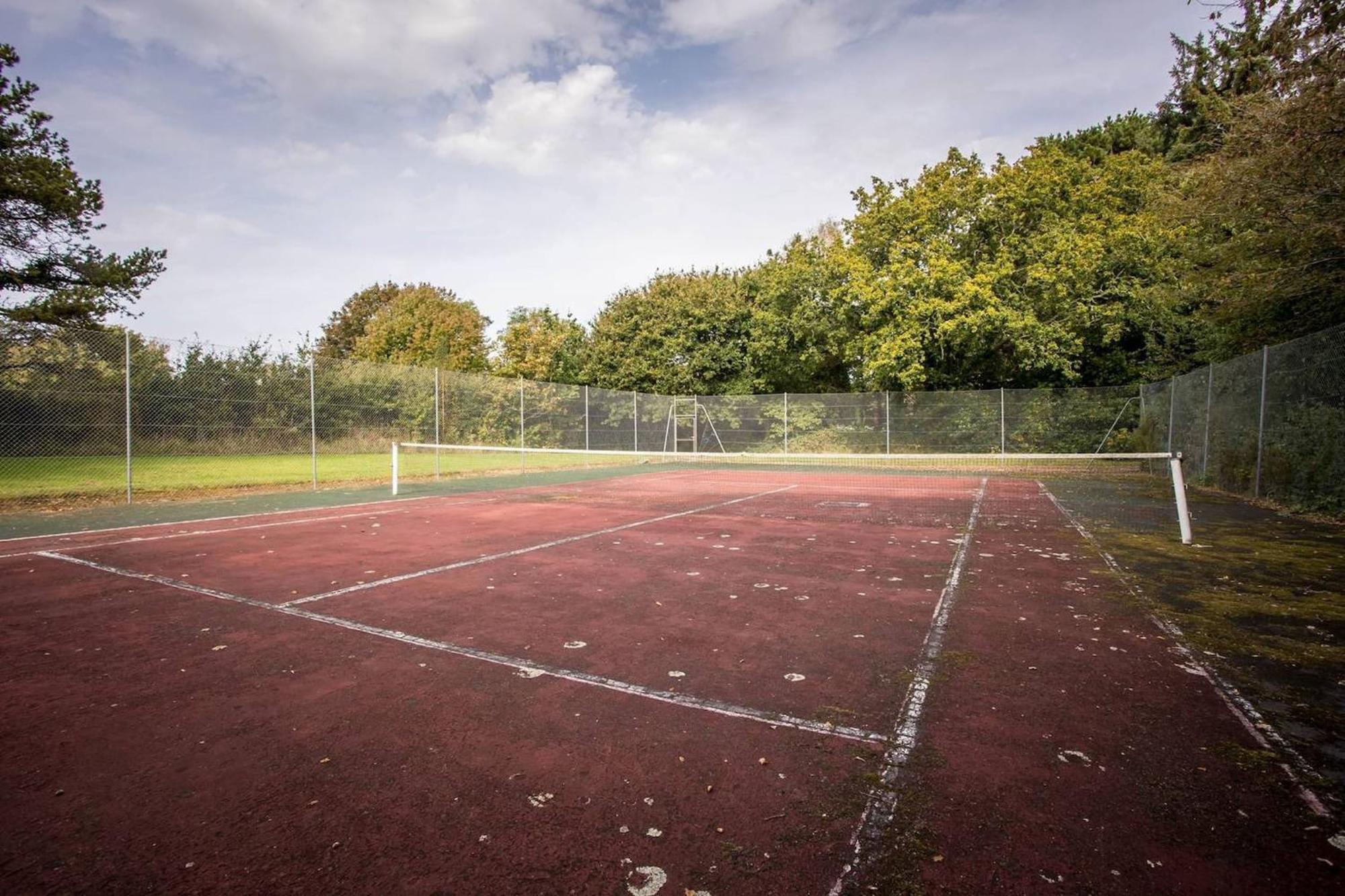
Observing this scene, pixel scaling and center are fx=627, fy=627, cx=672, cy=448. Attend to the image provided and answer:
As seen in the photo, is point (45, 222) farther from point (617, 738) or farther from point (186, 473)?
point (617, 738)

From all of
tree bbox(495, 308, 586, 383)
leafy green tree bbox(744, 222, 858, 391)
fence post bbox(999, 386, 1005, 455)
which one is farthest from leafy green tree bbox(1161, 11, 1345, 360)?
tree bbox(495, 308, 586, 383)

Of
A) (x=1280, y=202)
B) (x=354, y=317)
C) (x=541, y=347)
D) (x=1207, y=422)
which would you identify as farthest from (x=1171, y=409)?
(x=354, y=317)

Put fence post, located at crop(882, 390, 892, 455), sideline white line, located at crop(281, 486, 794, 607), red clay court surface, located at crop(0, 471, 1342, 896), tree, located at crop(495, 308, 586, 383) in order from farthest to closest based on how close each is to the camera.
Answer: tree, located at crop(495, 308, 586, 383)
fence post, located at crop(882, 390, 892, 455)
sideline white line, located at crop(281, 486, 794, 607)
red clay court surface, located at crop(0, 471, 1342, 896)

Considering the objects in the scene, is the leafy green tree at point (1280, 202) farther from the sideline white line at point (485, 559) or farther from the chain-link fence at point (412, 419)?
the sideline white line at point (485, 559)

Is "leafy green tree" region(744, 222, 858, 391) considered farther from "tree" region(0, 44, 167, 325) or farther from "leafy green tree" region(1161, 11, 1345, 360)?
"tree" region(0, 44, 167, 325)

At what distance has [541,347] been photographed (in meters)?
35.5

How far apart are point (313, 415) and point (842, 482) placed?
12528mm

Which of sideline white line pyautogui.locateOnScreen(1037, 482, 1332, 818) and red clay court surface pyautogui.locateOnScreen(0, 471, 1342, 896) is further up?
sideline white line pyautogui.locateOnScreen(1037, 482, 1332, 818)

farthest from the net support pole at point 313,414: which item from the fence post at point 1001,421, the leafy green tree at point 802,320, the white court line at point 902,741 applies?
the fence post at point 1001,421

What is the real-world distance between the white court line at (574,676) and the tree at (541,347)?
89.7ft

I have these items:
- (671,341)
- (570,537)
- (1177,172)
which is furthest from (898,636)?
(671,341)

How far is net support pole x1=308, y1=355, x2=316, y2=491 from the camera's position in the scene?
13.1m

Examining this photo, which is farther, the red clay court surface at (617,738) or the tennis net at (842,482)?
the tennis net at (842,482)

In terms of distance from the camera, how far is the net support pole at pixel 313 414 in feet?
42.9
